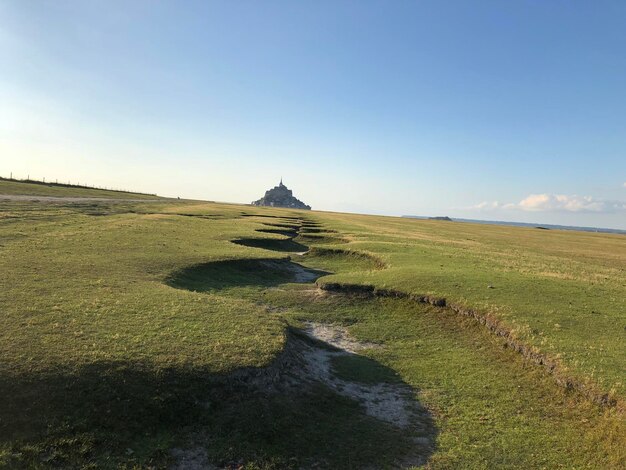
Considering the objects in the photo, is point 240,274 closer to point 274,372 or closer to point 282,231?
point 274,372

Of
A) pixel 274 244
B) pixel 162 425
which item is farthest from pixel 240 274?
pixel 162 425

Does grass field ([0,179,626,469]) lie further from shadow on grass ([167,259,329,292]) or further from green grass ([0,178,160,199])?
green grass ([0,178,160,199])

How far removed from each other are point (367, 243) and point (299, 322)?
20567 millimetres

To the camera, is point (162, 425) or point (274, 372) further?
point (274, 372)

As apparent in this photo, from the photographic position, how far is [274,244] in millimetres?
38719

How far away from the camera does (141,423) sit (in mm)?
9172

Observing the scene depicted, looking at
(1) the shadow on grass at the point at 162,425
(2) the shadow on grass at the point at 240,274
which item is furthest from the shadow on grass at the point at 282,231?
(1) the shadow on grass at the point at 162,425

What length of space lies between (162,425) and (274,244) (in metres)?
29.6

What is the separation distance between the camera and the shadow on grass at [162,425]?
8.25 meters

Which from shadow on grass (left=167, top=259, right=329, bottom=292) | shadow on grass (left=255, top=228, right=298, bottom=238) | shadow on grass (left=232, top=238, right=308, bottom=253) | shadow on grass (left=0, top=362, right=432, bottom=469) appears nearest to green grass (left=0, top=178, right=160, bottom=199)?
shadow on grass (left=255, top=228, right=298, bottom=238)

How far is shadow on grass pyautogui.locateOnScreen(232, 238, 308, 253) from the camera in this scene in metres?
36.7

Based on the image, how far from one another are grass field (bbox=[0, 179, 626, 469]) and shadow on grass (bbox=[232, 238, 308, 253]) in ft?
45.2

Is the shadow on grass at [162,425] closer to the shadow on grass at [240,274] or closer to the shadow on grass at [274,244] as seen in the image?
the shadow on grass at [240,274]

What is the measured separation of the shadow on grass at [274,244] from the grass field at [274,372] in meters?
13.8
